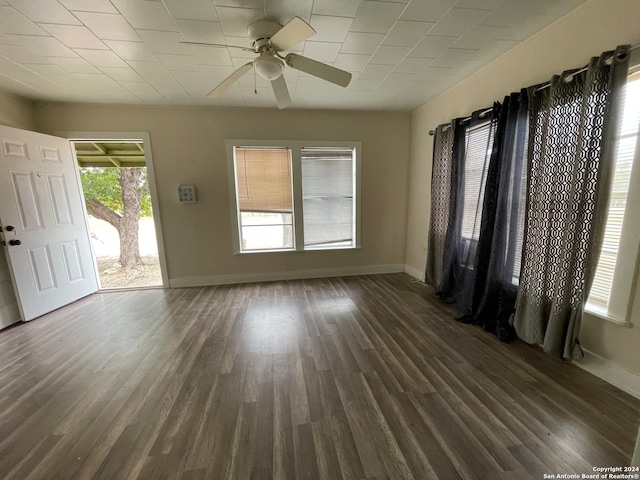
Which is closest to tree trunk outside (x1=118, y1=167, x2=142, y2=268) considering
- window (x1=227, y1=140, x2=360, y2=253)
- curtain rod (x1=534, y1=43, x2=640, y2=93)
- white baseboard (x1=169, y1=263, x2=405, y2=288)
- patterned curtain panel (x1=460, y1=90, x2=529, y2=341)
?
white baseboard (x1=169, y1=263, x2=405, y2=288)

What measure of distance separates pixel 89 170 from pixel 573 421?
863cm

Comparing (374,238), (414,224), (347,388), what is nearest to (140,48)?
(347,388)

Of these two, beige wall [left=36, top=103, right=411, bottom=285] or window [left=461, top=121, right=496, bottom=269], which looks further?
beige wall [left=36, top=103, right=411, bottom=285]

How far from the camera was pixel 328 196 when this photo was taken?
13.2 feet

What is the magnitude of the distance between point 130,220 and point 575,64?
786 centimetres

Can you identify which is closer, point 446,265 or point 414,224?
point 446,265

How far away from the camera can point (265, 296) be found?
343 centimetres

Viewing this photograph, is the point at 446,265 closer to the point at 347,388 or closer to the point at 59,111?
the point at 347,388

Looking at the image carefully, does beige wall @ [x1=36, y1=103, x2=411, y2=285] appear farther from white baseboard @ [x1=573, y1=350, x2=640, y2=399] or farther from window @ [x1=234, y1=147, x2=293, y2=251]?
white baseboard @ [x1=573, y1=350, x2=640, y2=399]

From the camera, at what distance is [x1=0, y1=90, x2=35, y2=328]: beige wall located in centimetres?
267

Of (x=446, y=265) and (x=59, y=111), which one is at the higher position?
(x=59, y=111)

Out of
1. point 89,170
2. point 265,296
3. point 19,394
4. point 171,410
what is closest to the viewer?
point 171,410

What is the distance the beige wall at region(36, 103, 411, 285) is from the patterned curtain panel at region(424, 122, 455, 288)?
0.85 meters

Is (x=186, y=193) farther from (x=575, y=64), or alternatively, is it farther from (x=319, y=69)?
(x=575, y=64)
